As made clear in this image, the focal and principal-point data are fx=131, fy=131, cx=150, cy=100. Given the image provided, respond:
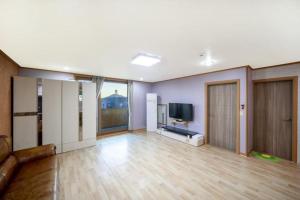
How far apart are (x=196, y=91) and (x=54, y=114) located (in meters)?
4.23

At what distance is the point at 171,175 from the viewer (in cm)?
244

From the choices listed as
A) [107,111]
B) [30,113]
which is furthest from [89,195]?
[107,111]

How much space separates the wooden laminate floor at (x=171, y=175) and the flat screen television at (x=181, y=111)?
1235mm

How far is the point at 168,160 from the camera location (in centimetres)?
304

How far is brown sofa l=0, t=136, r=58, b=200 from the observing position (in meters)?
1.37

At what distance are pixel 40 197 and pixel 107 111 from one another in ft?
13.4

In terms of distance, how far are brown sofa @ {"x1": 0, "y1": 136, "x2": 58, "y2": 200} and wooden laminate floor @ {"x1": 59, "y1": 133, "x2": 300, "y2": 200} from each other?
0.46m

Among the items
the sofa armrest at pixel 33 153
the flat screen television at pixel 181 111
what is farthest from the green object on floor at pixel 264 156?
the sofa armrest at pixel 33 153

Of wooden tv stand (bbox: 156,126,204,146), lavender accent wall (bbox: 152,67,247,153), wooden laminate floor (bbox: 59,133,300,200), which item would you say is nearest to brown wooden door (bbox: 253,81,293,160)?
wooden laminate floor (bbox: 59,133,300,200)

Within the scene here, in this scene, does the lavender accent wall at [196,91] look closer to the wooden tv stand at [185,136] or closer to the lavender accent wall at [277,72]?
the wooden tv stand at [185,136]

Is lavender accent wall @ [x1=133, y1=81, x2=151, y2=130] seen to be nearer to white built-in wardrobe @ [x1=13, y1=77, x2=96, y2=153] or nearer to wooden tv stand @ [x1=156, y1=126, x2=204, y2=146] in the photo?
wooden tv stand @ [x1=156, y1=126, x2=204, y2=146]

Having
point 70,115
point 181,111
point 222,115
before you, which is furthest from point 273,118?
point 70,115

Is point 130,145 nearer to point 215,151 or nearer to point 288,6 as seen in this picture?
point 215,151

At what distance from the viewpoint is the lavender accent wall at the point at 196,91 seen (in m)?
3.31
